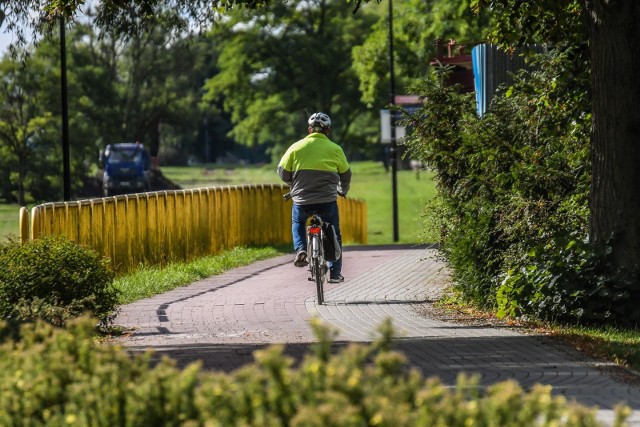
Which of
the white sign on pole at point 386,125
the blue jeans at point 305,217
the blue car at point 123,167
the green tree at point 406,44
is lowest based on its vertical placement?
the blue car at point 123,167

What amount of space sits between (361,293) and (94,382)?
32.5ft

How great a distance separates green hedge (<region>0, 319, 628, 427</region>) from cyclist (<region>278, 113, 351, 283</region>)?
28.4 ft

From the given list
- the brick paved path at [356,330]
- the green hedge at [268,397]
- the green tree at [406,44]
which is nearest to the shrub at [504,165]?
the brick paved path at [356,330]

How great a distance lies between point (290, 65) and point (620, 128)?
58403 millimetres

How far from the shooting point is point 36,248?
12039 mm

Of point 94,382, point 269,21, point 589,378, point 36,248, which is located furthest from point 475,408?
point 269,21

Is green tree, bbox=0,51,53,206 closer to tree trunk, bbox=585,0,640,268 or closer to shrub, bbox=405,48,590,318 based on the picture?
shrub, bbox=405,48,590,318

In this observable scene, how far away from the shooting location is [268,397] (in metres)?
4.71

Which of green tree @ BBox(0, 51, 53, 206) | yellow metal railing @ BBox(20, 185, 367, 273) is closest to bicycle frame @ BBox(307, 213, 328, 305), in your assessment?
yellow metal railing @ BBox(20, 185, 367, 273)

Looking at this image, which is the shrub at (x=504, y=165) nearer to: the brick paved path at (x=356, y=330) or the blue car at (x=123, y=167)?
the brick paved path at (x=356, y=330)

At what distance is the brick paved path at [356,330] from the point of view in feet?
28.0

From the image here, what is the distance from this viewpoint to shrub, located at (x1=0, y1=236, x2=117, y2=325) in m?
11.6

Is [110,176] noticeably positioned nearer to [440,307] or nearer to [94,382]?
[440,307]

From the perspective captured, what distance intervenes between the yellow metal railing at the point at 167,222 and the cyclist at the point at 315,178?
2.33m
